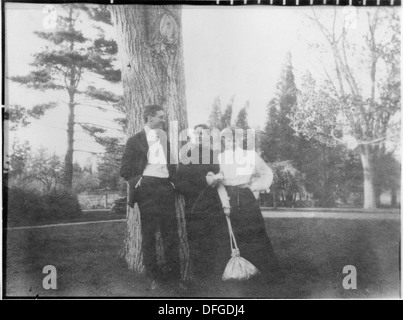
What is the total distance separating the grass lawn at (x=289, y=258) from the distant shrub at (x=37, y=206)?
145mm

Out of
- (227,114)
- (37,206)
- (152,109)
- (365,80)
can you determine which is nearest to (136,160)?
(152,109)

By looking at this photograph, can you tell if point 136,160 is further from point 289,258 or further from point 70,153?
point 289,258

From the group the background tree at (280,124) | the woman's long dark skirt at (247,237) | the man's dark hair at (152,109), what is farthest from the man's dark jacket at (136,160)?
the background tree at (280,124)

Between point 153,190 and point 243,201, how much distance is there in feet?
3.31

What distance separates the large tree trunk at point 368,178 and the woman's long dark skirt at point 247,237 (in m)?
1.19

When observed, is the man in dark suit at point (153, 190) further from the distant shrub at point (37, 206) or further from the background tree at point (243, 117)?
the background tree at point (243, 117)

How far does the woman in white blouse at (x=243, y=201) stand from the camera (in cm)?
632

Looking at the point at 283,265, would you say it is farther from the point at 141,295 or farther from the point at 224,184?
the point at 141,295

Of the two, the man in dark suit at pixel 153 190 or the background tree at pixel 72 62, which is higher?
the background tree at pixel 72 62

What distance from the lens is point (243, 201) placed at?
20.9 feet

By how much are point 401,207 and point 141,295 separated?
10.0 feet

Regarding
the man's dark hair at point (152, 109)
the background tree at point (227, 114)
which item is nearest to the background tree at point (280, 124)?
the background tree at point (227, 114)

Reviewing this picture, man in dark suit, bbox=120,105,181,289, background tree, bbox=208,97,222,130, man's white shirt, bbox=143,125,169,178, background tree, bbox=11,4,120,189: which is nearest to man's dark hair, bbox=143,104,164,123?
man in dark suit, bbox=120,105,181,289

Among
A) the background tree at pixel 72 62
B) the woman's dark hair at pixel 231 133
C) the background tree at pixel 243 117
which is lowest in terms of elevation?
the woman's dark hair at pixel 231 133
